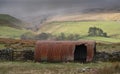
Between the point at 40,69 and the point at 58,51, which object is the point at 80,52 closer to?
the point at 58,51

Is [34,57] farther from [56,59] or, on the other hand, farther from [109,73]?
[109,73]

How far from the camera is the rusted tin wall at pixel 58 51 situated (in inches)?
1795

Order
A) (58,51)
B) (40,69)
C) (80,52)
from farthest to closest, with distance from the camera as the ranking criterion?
1. (80,52)
2. (58,51)
3. (40,69)

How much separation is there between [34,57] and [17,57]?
2646 millimetres

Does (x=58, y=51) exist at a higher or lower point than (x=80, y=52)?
higher

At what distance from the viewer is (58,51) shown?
46.2 metres

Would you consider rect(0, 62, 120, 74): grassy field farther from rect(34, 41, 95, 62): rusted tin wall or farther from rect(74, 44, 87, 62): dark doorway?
rect(74, 44, 87, 62): dark doorway

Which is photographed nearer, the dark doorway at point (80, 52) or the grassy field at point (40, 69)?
the grassy field at point (40, 69)

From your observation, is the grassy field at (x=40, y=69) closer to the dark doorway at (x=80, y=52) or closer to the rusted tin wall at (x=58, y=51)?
the rusted tin wall at (x=58, y=51)

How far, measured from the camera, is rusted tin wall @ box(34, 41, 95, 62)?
45594 mm

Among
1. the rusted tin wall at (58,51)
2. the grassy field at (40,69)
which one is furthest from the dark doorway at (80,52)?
the grassy field at (40,69)

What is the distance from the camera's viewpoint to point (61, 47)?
4653 centimetres

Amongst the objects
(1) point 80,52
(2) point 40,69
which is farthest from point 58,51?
(2) point 40,69

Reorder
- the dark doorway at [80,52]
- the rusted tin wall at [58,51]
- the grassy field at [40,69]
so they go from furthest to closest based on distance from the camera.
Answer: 1. the dark doorway at [80,52]
2. the rusted tin wall at [58,51]
3. the grassy field at [40,69]
